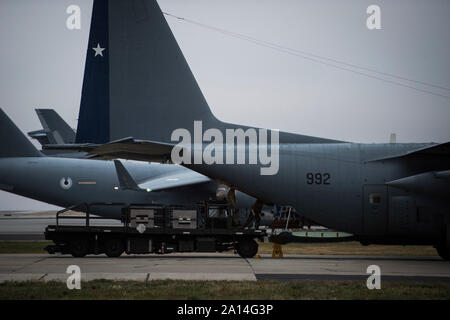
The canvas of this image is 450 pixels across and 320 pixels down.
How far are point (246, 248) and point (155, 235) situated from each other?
318 cm

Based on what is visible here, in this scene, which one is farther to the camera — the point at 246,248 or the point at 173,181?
the point at 173,181

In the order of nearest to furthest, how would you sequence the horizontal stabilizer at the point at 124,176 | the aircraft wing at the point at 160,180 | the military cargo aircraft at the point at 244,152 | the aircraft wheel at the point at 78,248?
the military cargo aircraft at the point at 244,152, the aircraft wheel at the point at 78,248, the horizontal stabilizer at the point at 124,176, the aircraft wing at the point at 160,180

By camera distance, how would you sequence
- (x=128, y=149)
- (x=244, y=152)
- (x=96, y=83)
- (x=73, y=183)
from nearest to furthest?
(x=128, y=149) < (x=96, y=83) < (x=244, y=152) < (x=73, y=183)

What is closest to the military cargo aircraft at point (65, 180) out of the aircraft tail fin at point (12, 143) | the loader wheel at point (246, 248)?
the aircraft tail fin at point (12, 143)

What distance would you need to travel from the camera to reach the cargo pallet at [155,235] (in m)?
20.6

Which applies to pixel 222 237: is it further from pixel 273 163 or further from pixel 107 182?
pixel 107 182

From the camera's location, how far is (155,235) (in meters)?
20.7

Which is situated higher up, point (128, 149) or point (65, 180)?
point (128, 149)

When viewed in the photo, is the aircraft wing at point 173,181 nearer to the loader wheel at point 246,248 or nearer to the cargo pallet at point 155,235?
the cargo pallet at point 155,235

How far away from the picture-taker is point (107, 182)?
34906mm

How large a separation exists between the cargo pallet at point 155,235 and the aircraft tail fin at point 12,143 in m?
15.5

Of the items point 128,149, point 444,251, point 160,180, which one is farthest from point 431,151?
point 160,180

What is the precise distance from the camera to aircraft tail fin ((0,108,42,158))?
34.5 meters

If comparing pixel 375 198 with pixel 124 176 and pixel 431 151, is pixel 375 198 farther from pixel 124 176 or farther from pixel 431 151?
pixel 124 176
